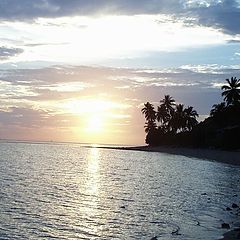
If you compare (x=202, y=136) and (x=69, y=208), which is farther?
(x=202, y=136)

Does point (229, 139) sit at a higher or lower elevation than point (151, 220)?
higher

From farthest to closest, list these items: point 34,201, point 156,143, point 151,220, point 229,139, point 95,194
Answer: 1. point 156,143
2. point 229,139
3. point 95,194
4. point 34,201
5. point 151,220

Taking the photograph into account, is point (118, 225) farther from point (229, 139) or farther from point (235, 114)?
point (235, 114)

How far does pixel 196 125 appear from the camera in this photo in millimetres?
129250

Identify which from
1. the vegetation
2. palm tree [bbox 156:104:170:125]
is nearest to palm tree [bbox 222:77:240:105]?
the vegetation

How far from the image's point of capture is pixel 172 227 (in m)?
21.4

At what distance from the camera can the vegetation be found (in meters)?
101

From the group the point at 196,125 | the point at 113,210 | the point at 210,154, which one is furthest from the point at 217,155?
the point at 113,210

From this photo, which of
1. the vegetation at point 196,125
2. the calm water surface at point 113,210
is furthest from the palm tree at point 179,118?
the calm water surface at point 113,210

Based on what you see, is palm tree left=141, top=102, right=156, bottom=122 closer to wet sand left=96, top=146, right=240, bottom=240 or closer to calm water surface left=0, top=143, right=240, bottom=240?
wet sand left=96, top=146, right=240, bottom=240

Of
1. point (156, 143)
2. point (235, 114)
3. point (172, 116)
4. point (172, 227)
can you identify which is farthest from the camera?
point (156, 143)

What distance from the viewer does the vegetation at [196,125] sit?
101 metres

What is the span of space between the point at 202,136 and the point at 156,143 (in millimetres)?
34843

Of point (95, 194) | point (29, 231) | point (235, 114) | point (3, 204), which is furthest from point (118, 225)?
point (235, 114)
